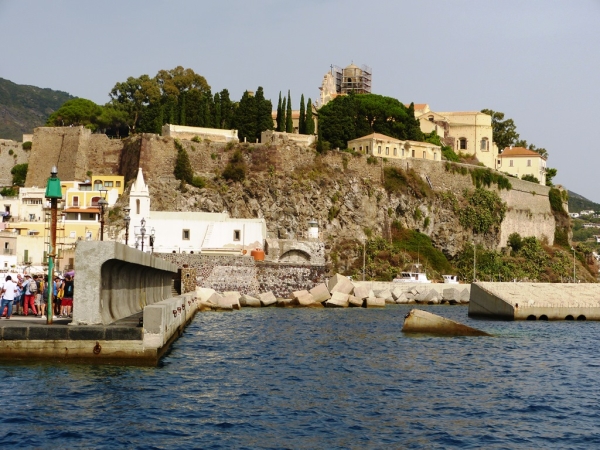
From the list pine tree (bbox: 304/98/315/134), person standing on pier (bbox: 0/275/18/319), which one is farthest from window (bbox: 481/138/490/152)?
person standing on pier (bbox: 0/275/18/319)

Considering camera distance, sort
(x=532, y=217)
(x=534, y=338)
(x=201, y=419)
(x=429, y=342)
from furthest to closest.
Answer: (x=532, y=217), (x=534, y=338), (x=429, y=342), (x=201, y=419)

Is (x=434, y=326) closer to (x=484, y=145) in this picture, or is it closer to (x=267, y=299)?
(x=267, y=299)

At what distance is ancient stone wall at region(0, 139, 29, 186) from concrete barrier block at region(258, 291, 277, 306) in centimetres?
4090

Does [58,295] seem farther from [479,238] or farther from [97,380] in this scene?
[479,238]

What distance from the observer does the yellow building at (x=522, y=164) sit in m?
110

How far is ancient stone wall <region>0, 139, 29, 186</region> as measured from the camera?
87.4 meters

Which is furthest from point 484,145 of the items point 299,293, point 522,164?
point 299,293

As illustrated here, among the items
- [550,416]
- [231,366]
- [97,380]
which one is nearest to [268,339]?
[231,366]

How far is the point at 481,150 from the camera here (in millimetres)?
106250

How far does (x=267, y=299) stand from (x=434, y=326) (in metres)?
21.4

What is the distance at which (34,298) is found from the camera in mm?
26891

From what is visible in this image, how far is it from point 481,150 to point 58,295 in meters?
86.4

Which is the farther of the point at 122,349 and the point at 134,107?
the point at 134,107

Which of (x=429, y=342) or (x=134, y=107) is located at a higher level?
(x=134, y=107)
